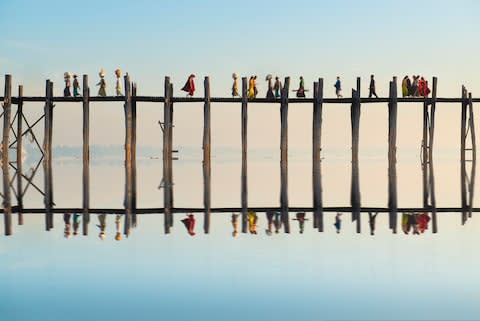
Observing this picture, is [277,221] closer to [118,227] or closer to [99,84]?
[118,227]

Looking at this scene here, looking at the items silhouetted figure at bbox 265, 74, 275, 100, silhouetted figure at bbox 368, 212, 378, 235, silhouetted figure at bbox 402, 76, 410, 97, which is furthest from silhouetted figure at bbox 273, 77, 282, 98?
silhouetted figure at bbox 368, 212, 378, 235

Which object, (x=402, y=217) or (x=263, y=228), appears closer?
(x=263, y=228)

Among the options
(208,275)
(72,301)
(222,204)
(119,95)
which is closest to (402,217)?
(222,204)

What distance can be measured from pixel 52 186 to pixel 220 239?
9.04 m

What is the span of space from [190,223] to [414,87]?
14611mm

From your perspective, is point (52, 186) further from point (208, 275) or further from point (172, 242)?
point (208, 275)

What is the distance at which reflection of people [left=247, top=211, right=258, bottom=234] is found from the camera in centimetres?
1198

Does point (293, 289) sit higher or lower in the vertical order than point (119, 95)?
lower

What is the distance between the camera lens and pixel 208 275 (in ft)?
29.3

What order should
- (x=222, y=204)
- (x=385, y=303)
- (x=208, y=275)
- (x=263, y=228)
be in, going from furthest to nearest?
(x=222, y=204), (x=263, y=228), (x=208, y=275), (x=385, y=303)

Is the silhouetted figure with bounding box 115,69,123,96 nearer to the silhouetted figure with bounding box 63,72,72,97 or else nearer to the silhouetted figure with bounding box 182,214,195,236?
the silhouetted figure with bounding box 63,72,72,97

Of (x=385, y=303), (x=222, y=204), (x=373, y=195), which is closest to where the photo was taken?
(x=385, y=303)

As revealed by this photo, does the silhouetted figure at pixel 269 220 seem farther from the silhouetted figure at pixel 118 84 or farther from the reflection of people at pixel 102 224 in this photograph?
the silhouetted figure at pixel 118 84

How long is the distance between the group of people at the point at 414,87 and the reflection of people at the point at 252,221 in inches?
517
